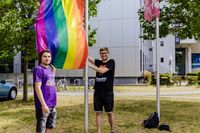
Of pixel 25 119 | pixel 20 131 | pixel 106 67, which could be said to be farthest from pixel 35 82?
pixel 25 119

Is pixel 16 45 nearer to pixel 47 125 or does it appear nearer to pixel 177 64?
pixel 47 125

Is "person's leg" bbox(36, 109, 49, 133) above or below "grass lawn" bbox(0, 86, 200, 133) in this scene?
above

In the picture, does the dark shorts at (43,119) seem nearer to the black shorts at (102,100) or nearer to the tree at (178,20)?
the black shorts at (102,100)

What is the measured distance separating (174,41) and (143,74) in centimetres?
2369

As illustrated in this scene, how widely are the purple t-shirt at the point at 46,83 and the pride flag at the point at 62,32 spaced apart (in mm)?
1366

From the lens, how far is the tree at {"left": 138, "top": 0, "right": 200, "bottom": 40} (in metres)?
14.9

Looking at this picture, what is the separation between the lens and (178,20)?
16.7 meters

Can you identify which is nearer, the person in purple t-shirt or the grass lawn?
the person in purple t-shirt

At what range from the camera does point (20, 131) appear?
1102cm

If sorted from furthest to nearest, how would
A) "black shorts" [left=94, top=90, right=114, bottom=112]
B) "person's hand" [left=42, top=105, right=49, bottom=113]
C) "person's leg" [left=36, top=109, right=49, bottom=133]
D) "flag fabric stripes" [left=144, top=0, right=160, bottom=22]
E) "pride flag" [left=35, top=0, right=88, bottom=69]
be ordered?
"flag fabric stripes" [left=144, top=0, right=160, bottom=22] < "black shorts" [left=94, top=90, right=114, bottom=112] < "pride flag" [left=35, top=0, right=88, bottom=69] < "person's leg" [left=36, top=109, right=49, bottom=133] < "person's hand" [left=42, top=105, right=49, bottom=113]

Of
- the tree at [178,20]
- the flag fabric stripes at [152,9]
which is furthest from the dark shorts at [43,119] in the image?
the tree at [178,20]

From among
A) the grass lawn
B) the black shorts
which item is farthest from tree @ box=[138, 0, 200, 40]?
the black shorts

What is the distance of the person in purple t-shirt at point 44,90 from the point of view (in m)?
7.50

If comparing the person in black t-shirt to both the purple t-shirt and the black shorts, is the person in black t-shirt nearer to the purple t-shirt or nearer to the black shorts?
the black shorts
